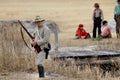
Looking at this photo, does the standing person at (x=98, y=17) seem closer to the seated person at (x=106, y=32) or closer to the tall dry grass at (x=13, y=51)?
the seated person at (x=106, y=32)

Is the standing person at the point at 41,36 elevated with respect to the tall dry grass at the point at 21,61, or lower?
elevated

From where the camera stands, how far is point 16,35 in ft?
58.2

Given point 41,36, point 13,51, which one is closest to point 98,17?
point 13,51

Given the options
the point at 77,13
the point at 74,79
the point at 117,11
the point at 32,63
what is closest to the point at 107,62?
the point at 32,63

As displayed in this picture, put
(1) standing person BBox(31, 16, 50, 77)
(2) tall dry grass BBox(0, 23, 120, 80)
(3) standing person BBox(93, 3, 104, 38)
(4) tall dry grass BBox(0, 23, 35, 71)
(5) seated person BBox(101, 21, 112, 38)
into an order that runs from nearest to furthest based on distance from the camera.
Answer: (1) standing person BBox(31, 16, 50, 77)
(2) tall dry grass BBox(0, 23, 120, 80)
(4) tall dry grass BBox(0, 23, 35, 71)
(5) seated person BBox(101, 21, 112, 38)
(3) standing person BBox(93, 3, 104, 38)

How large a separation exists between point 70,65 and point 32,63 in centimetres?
125

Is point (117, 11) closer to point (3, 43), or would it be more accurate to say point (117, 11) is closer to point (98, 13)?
point (98, 13)

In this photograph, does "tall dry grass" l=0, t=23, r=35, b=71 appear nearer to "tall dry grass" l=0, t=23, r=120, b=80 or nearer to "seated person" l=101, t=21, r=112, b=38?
"tall dry grass" l=0, t=23, r=120, b=80

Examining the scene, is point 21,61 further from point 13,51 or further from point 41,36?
point 41,36

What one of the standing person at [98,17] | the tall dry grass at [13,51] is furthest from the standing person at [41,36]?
the standing person at [98,17]

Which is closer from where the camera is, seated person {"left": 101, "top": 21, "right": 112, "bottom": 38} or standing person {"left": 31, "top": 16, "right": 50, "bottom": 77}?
standing person {"left": 31, "top": 16, "right": 50, "bottom": 77}

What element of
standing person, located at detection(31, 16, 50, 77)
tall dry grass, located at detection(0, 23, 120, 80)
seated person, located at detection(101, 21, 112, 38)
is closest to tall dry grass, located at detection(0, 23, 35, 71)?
tall dry grass, located at detection(0, 23, 120, 80)

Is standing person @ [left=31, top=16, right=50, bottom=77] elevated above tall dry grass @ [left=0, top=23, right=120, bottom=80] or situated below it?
above

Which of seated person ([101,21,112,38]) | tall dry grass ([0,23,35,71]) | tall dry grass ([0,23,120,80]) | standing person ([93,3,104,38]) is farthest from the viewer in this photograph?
standing person ([93,3,104,38])
